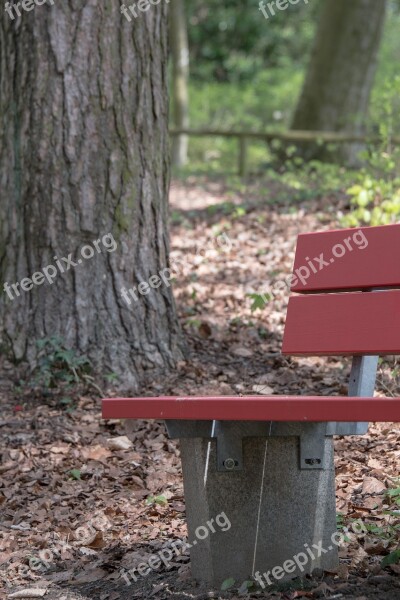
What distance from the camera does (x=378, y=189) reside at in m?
7.12

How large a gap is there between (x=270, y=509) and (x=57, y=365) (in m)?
2.38

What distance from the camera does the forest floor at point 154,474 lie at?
342 centimetres

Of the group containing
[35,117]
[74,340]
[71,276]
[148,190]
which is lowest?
[74,340]

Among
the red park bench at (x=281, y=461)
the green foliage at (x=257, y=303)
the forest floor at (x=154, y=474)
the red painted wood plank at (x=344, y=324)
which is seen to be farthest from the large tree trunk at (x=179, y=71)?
the red park bench at (x=281, y=461)

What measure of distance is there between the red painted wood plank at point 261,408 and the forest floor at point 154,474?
2.35 ft

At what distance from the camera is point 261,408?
2684 millimetres

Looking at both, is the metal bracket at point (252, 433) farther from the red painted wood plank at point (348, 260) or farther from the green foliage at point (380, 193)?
the green foliage at point (380, 193)

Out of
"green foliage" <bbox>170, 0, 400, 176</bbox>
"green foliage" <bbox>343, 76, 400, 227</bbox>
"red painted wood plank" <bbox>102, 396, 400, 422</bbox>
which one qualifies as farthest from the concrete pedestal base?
"green foliage" <bbox>170, 0, 400, 176</bbox>

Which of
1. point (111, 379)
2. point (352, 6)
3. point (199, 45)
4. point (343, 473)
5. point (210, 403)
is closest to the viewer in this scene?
point (210, 403)

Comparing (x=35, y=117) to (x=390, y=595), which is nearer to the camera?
(x=390, y=595)

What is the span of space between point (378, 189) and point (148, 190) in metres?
2.37

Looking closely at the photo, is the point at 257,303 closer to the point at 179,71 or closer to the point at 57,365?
the point at 57,365

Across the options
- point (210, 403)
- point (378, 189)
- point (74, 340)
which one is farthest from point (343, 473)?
point (378, 189)

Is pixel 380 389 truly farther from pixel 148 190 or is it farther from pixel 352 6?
pixel 352 6
